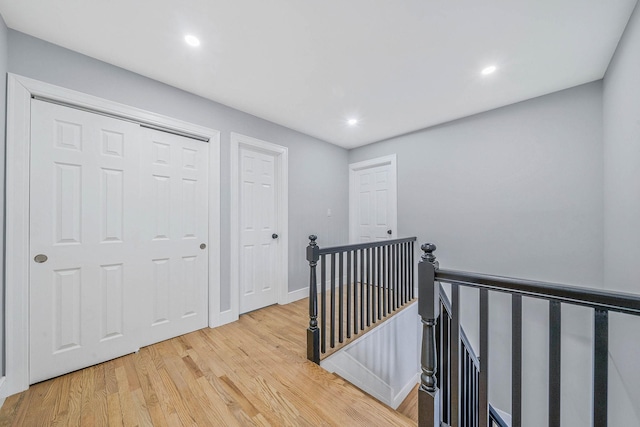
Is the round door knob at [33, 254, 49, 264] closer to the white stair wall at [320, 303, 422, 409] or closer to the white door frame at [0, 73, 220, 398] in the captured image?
the white door frame at [0, 73, 220, 398]

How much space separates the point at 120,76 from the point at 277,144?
161 cm

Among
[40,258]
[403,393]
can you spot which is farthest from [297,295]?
[40,258]

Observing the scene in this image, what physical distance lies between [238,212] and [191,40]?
1598 mm

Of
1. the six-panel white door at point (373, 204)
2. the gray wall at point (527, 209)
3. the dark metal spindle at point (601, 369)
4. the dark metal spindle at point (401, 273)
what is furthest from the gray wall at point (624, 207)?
the six-panel white door at point (373, 204)

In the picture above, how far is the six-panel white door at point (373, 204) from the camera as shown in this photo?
3.75 metres

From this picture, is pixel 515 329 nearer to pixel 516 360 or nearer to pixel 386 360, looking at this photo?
pixel 516 360

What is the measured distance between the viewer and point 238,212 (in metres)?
2.75

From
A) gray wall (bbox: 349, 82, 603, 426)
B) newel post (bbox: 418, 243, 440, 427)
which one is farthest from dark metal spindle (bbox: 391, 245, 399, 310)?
newel post (bbox: 418, 243, 440, 427)

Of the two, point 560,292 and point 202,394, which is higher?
point 560,292

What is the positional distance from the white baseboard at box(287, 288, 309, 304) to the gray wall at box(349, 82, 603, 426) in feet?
6.22

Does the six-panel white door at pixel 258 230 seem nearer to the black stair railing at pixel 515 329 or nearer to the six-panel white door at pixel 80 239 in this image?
the six-panel white door at pixel 80 239

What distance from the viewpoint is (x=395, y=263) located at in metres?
2.89

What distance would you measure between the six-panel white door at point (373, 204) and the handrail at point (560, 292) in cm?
261

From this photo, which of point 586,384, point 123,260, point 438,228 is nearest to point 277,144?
point 123,260
